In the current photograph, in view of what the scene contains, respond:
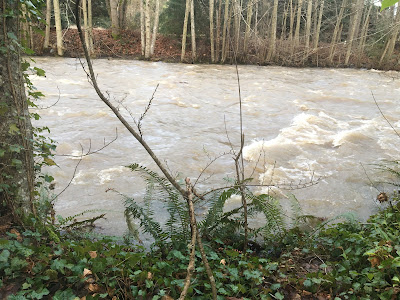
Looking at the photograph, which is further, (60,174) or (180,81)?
(180,81)

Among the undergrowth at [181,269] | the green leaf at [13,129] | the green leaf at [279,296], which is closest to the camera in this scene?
the undergrowth at [181,269]

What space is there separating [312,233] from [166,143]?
14.9 feet

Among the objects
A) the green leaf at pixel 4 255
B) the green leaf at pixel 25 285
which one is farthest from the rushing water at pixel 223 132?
the green leaf at pixel 25 285

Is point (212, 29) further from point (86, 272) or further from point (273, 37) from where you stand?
point (86, 272)

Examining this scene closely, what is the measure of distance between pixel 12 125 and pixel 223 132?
21.2ft

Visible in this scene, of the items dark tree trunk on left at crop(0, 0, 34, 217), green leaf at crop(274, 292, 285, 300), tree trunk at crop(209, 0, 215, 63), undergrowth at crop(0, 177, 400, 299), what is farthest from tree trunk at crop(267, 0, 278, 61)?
green leaf at crop(274, 292, 285, 300)

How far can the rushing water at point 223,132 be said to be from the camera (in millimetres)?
5926

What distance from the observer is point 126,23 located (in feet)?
81.3

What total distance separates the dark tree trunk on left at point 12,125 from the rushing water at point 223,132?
79 centimetres

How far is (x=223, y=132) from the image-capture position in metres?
9.08

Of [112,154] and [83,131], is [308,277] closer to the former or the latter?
[112,154]

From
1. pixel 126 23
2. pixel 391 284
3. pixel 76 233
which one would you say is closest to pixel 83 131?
pixel 76 233

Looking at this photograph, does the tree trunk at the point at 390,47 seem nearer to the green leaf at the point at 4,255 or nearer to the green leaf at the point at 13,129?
the green leaf at the point at 13,129

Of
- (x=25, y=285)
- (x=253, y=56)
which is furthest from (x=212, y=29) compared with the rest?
(x=25, y=285)
